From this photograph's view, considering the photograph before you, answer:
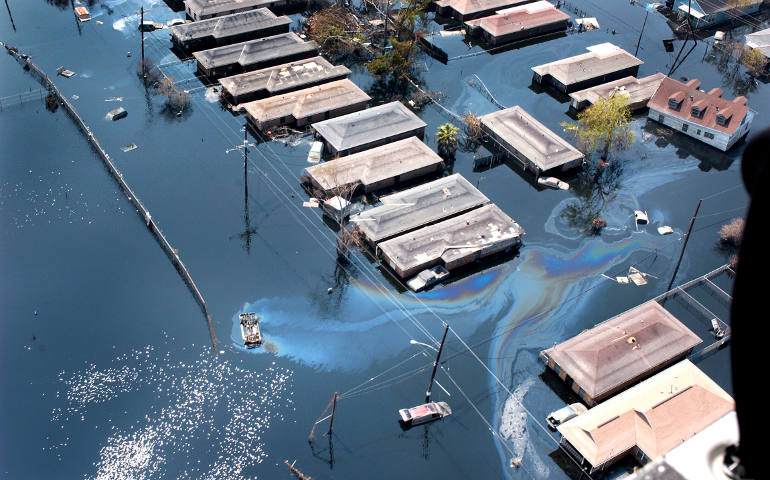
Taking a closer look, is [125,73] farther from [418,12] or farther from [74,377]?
[74,377]

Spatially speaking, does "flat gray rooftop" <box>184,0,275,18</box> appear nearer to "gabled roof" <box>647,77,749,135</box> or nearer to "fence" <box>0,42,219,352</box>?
"fence" <box>0,42,219,352</box>

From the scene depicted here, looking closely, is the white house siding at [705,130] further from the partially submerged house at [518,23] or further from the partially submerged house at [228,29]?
the partially submerged house at [228,29]

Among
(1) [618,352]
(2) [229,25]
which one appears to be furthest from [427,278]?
(2) [229,25]

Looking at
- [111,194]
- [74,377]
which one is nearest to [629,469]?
[74,377]

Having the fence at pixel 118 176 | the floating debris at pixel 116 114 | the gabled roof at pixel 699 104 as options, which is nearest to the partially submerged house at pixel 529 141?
the gabled roof at pixel 699 104

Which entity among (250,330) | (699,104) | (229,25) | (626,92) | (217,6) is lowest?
(250,330)

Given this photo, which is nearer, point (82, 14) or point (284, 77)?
point (284, 77)

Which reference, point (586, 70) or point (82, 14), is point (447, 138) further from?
point (82, 14)
